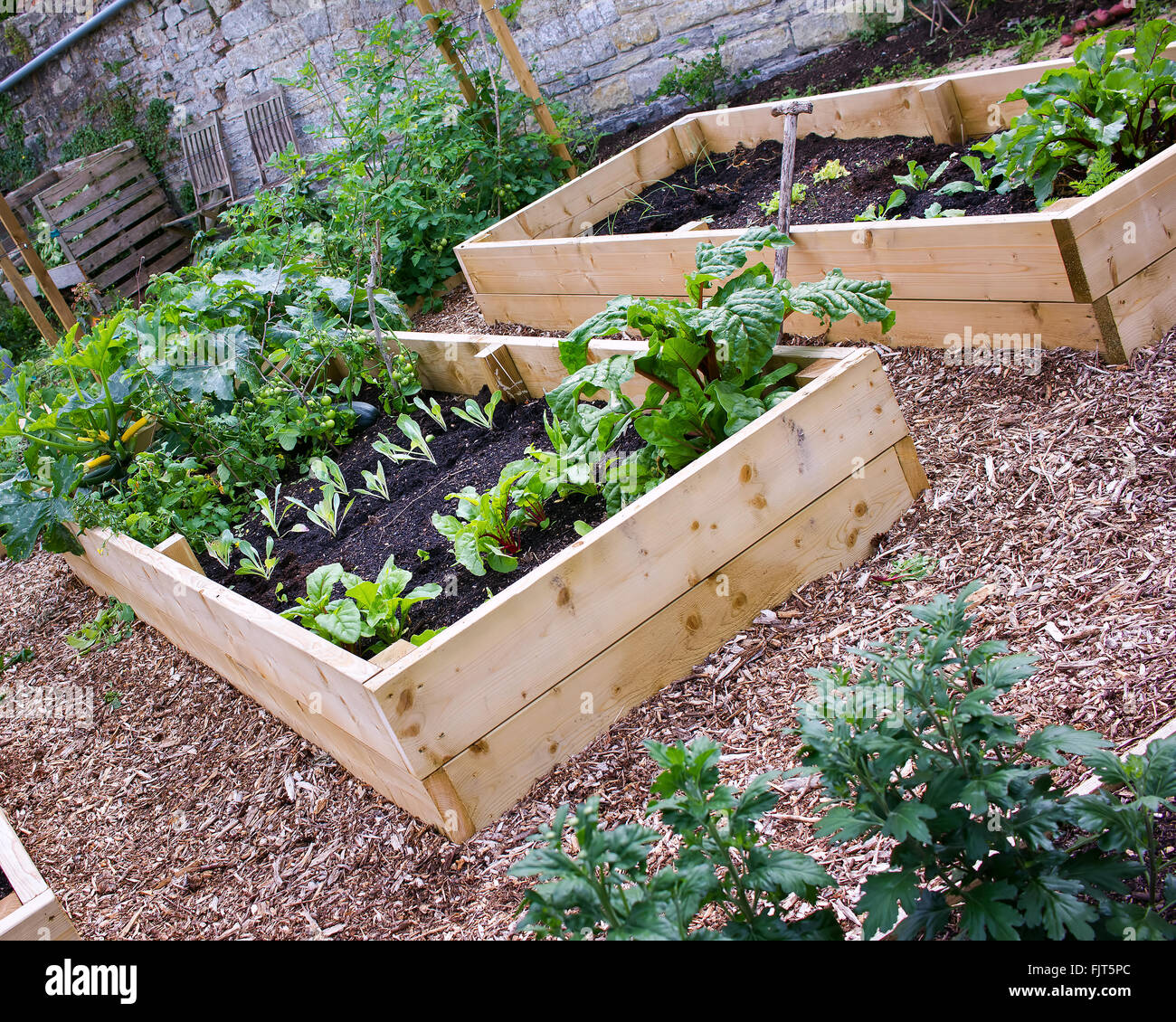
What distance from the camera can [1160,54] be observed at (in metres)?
3.24

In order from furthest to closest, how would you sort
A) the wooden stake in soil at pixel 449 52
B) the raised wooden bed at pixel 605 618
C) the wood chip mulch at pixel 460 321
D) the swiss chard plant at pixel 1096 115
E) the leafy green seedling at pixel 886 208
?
the wooden stake in soil at pixel 449 52 → the wood chip mulch at pixel 460 321 → the leafy green seedling at pixel 886 208 → the swiss chard plant at pixel 1096 115 → the raised wooden bed at pixel 605 618

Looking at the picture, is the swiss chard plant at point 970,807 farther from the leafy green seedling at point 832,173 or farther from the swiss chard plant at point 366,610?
the leafy green seedling at point 832,173

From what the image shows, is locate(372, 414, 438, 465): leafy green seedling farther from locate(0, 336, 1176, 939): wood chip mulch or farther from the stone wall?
the stone wall

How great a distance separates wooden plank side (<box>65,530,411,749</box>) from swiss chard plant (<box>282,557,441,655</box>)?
0.34ft

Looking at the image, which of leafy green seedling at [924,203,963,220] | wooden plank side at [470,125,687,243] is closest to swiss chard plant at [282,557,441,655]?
leafy green seedling at [924,203,963,220]

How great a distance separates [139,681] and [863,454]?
256 centimetres

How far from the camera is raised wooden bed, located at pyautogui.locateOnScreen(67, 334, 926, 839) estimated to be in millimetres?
2096

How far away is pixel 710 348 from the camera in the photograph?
8.46 ft

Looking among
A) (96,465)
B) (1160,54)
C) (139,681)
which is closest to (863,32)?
(1160,54)

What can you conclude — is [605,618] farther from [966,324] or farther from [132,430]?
[132,430]

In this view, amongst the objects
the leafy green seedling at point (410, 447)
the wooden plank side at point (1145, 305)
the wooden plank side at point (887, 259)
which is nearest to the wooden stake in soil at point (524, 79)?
the wooden plank side at point (887, 259)

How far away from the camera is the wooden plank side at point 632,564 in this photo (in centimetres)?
207

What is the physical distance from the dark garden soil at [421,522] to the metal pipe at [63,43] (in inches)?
308
